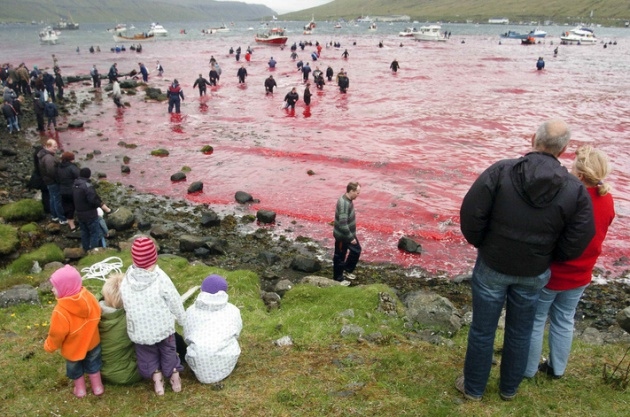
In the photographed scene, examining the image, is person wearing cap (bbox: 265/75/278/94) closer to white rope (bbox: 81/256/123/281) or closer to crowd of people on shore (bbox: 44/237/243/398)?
white rope (bbox: 81/256/123/281)

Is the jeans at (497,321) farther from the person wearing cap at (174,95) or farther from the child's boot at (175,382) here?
the person wearing cap at (174,95)

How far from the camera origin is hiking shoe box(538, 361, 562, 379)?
5434 millimetres

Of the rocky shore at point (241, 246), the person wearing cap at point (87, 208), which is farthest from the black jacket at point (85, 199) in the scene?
the rocky shore at point (241, 246)

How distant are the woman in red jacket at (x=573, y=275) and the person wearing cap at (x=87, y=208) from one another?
9.47m

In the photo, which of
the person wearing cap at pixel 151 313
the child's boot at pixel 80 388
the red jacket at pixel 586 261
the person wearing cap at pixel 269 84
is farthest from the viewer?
the person wearing cap at pixel 269 84

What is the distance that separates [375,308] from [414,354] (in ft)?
5.98

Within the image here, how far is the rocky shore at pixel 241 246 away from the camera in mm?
10336

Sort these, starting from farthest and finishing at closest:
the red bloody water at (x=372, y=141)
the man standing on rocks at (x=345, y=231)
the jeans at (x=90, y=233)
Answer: the red bloody water at (x=372, y=141) → the jeans at (x=90, y=233) → the man standing on rocks at (x=345, y=231)

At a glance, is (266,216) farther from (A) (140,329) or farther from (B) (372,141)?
(B) (372,141)

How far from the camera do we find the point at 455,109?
33.6 m

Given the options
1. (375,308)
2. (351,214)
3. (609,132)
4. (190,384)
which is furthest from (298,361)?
(609,132)

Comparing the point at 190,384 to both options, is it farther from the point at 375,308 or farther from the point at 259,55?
the point at 259,55

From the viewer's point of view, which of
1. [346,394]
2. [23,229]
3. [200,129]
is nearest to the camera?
[346,394]

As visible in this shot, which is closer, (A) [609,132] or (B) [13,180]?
(B) [13,180]
